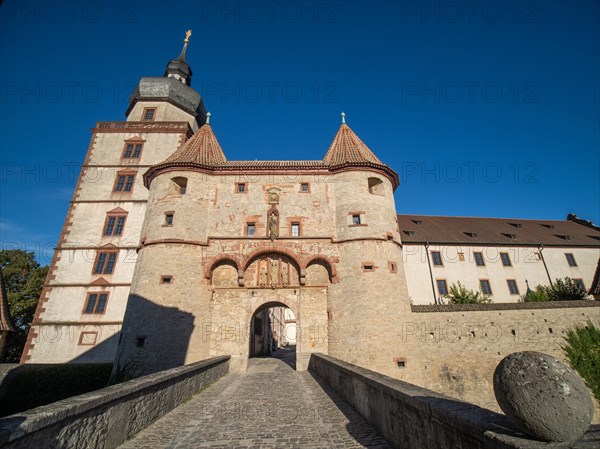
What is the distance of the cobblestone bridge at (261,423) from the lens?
511cm

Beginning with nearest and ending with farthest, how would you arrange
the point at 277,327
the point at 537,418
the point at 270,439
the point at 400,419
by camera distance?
the point at 537,418 < the point at 400,419 < the point at 270,439 < the point at 277,327

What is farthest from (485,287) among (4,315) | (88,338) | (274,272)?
(4,315)

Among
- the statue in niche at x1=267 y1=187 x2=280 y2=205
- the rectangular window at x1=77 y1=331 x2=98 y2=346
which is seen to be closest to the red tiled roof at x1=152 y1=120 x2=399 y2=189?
the statue in niche at x1=267 y1=187 x2=280 y2=205

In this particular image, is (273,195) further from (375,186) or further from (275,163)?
(375,186)

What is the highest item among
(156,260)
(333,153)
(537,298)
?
(333,153)

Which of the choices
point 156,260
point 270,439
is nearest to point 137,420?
point 270,439

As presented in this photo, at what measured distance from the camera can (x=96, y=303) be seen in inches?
741

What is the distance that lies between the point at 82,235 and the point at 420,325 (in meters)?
22.6

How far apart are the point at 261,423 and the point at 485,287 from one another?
76.6 feet

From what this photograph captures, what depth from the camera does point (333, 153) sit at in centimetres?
2039

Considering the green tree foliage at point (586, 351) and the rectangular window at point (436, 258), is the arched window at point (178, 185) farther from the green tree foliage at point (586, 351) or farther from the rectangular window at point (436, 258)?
the green tree foliage at point (586, 351)

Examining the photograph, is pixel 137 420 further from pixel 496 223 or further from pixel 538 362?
pixel 496 223

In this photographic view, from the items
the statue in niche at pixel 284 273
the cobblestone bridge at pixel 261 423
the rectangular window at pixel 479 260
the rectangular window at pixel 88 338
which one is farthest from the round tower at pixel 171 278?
the rectangular window at pixel 479 260

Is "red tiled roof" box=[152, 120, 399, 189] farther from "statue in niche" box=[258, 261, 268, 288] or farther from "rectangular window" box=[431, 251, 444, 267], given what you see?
"rectangular window" box=[431, 251, 444, 267]
